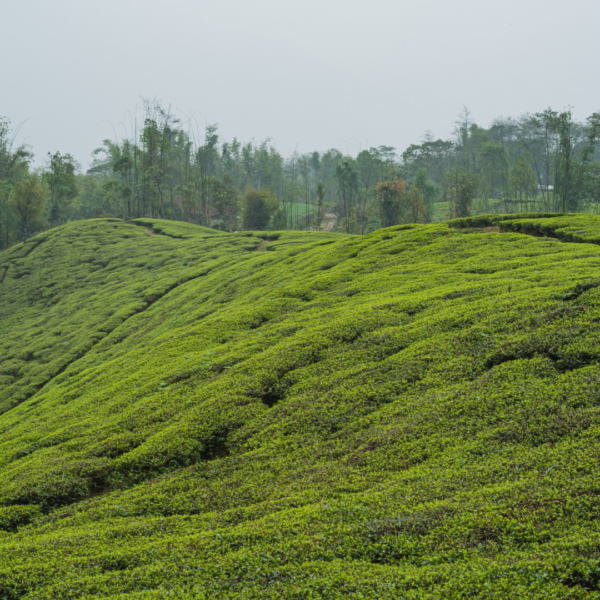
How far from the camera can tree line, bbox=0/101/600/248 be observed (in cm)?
5303

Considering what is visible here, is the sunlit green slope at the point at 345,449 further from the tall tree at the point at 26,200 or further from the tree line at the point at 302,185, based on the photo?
the tall tree at the point at 26,200

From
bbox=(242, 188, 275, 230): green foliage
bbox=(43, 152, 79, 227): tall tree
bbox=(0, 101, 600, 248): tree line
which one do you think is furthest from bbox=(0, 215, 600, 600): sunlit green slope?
bbox=(43, 152, 79, 227): tall tree

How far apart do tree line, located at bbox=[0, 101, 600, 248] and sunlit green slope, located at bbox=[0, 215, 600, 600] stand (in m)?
26.2

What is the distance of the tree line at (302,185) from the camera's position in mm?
53031

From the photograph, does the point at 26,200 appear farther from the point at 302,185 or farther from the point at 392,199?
the point at 302,185

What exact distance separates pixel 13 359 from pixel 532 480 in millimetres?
28636

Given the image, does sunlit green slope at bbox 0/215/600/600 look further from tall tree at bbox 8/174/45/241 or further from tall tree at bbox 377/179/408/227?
tall tree at bbox 8/174/45/241

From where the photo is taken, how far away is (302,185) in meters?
112

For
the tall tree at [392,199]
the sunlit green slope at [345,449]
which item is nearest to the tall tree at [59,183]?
the tall tree at [392,199]

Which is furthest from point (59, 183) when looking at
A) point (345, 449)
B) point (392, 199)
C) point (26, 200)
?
Result: point (345, 449)

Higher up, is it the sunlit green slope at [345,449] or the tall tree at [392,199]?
the tall tree at [392,199]

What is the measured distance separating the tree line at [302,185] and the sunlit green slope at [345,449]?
2623cm

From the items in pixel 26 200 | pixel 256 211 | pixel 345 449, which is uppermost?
pixel 26 200

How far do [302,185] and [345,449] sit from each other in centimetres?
11070
